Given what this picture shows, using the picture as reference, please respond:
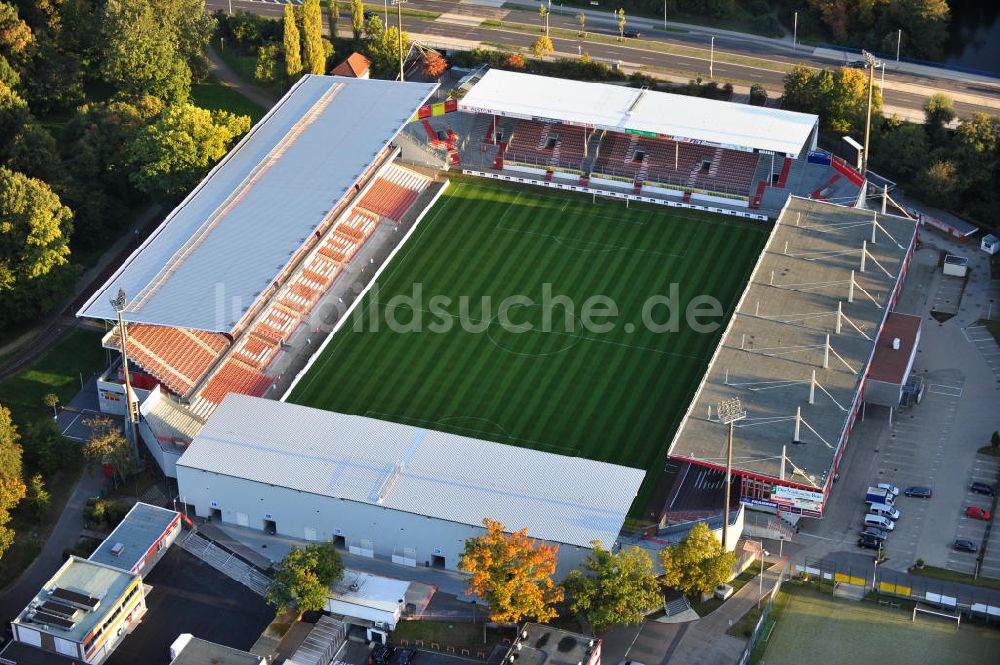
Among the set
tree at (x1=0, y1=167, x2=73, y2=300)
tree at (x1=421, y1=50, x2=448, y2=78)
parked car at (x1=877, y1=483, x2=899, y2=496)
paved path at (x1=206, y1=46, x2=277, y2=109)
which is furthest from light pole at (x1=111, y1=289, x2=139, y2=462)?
tree at (x1=421, y1=50, x2=448, y2=78)

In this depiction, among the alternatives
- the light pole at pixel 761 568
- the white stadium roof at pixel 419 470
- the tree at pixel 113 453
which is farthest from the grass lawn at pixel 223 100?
the light pole at pixel 761 568

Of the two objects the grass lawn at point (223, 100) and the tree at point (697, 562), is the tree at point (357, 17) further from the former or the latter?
the tree at point (697, 562)

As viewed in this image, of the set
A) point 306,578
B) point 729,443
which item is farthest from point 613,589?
point 306,578

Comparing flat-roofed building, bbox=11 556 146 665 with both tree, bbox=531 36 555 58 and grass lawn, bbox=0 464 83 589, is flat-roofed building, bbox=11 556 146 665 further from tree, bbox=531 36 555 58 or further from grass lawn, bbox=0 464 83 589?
tree, bbox=531 36 555 58

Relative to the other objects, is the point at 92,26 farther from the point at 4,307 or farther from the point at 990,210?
the point at 990,210

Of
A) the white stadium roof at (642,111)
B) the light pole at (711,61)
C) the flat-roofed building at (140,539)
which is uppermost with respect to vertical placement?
the white stadium roof at (642,111)

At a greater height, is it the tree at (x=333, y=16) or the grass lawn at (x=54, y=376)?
the tree at (x=333, y=16)
